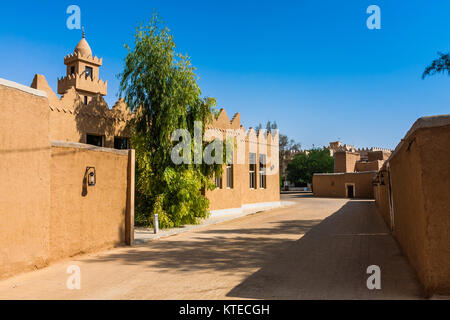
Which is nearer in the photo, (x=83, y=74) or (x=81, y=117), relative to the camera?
(x=81, y=117)

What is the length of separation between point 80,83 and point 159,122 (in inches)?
576

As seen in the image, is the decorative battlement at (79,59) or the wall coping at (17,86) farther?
the decorative battlement at (79,59)

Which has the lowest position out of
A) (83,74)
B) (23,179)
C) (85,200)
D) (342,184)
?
(342,184)

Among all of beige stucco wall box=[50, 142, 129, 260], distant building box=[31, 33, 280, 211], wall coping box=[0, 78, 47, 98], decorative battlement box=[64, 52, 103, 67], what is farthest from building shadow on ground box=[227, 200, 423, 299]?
decorative battlement box=[64, 52, 103, 67]


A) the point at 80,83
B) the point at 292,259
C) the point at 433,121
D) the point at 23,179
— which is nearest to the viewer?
the point at 433,121

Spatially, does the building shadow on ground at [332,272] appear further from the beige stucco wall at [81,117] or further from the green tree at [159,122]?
the beige stucco wall at [81,117]

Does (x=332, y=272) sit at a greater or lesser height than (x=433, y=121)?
lesser

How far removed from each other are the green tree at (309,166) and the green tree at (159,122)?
4700 centimetres

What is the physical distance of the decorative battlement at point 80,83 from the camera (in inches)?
1031

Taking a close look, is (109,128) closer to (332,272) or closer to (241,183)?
(241,183)

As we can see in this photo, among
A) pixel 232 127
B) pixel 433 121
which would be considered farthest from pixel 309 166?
pixel 433 121

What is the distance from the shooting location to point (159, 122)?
14984 mm

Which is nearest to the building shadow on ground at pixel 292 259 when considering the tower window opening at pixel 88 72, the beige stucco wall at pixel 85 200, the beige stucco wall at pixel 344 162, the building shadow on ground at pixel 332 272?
the building shadow on ground at pixel 332 272

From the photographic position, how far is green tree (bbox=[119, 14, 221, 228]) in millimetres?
14930
